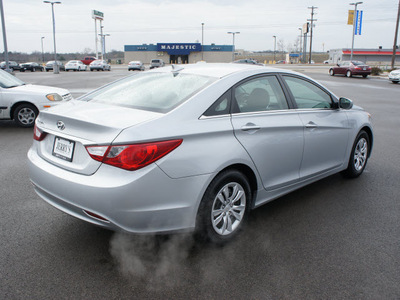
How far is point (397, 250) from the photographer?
11.1 ft

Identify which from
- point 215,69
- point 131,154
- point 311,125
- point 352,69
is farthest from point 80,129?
point 352,69

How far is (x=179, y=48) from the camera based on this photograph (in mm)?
85062

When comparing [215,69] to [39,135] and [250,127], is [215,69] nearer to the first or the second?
[250,127]

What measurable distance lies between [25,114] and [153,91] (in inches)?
266

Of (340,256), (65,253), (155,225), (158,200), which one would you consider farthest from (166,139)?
(340,256)

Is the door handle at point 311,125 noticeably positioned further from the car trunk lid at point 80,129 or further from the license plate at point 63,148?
the license plate at point 63,148

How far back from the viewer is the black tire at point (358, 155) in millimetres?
A: 5211

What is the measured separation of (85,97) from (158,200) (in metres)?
1.76

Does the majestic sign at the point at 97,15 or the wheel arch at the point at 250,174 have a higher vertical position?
the majestic sign at the point at 97,15

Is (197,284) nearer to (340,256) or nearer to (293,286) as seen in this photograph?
(293,286)

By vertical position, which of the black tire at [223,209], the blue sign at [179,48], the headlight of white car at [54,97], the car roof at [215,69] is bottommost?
the black tire at [223,209]

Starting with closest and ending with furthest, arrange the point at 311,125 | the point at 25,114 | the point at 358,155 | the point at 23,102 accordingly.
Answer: the point at 311,125, the point at 358,155, the point at 23,102, the point at 25,114

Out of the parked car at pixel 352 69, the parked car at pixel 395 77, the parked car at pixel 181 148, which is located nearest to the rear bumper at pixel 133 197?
the parked car at pixel 181 148

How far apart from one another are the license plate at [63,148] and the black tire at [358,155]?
3.78 meters
